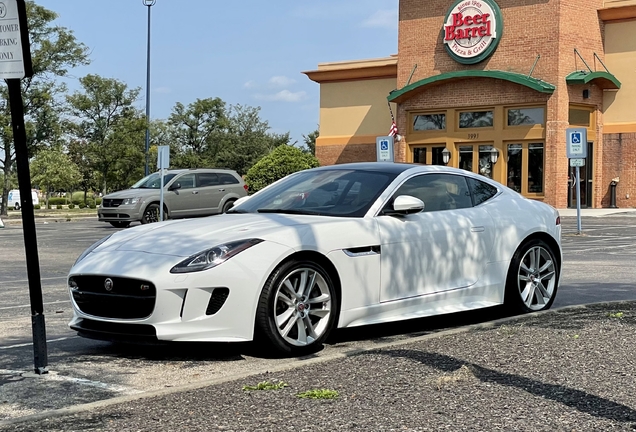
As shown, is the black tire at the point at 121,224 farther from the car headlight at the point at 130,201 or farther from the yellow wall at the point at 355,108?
the yellow wall at the point at 355,108

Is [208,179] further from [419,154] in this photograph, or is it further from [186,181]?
[419,154]

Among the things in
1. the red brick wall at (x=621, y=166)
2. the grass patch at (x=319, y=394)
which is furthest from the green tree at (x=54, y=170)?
the grass patch at (x=319, y=394)

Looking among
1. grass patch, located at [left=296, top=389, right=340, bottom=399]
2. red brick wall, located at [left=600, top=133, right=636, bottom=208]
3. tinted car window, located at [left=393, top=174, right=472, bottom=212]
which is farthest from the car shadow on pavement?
red brick wall, located at [left=600, top=133, right=636, bottom=208]

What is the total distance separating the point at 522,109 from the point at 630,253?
76.0ft

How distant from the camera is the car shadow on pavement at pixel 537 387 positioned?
443 cm

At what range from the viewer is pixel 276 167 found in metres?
41.3

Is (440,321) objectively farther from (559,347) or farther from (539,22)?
(539,22)

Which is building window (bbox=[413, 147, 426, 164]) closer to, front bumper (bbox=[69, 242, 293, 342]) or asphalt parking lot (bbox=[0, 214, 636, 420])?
asphalt parking lot (bbox=[0, 214, 636, 420])

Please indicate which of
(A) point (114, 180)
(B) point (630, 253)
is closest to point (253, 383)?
(B) point (630, 253)

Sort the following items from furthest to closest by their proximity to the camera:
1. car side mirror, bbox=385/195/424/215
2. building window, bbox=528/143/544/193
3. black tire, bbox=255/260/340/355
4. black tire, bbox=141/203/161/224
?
building window, bbox=528/143/544/193 → black tire, bbox=141/203/161/224 → car side mirror, bbox=385/195/424/215 → black tire, bbox=255/260/340/355

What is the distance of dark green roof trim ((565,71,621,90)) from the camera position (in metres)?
36.9

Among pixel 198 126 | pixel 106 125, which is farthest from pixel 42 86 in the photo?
pixel 198 126

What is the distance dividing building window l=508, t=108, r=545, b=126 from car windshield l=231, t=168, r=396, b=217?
1255 inches

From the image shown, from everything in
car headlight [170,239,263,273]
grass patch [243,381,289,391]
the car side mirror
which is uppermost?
the car side mirror
